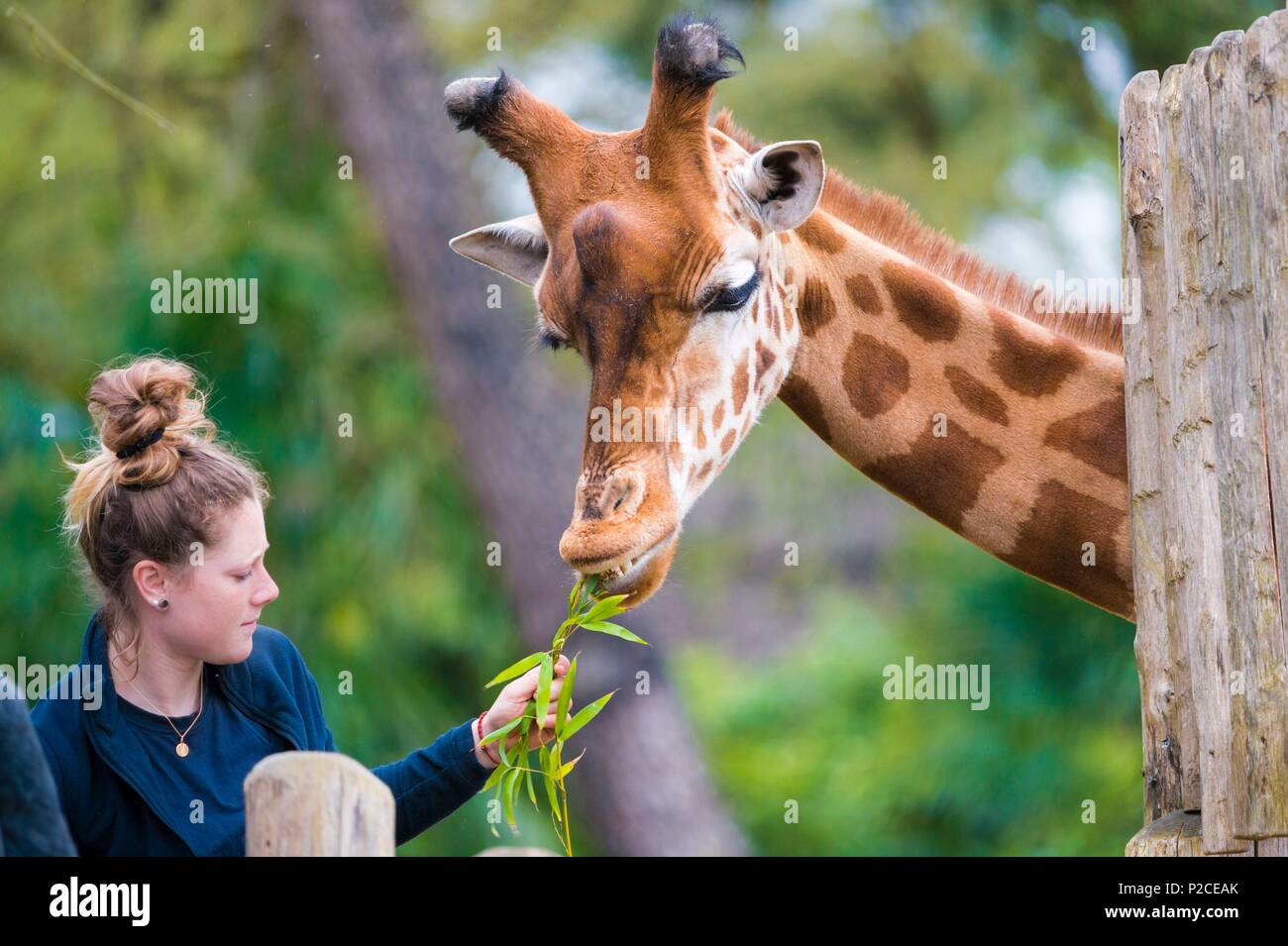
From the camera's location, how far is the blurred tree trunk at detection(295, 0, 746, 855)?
34.5 ft

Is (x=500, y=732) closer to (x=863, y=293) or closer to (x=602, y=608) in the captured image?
(x=602, y=608)

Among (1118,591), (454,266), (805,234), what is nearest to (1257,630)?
(1118,591)

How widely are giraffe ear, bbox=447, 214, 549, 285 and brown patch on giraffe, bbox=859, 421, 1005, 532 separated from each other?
51.0 inches

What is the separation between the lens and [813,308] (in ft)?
15.3

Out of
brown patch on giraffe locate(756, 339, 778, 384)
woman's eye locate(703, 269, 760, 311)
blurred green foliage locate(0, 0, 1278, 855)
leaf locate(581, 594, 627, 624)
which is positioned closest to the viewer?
leaf locate(581, 594, 627, 624)

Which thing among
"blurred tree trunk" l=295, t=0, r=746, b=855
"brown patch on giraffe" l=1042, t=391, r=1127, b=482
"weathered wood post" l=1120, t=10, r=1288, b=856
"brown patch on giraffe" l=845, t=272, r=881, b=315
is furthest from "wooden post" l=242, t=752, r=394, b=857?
"blurred tree trunk" l=295, t=0, r=746, b=855

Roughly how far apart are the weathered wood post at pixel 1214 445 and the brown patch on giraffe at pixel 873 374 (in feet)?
2.90

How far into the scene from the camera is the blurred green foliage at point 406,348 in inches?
434

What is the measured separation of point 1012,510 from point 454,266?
751 cm

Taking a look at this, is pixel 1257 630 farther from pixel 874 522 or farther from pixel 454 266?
pixel 874 522

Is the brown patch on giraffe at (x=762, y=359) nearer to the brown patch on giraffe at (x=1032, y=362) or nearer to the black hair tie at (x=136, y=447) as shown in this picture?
the brown patch on giraffe at (x=1032, y=362)

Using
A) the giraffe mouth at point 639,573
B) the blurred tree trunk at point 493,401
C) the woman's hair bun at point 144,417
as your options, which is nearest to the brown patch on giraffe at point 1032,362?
the giraffe mouth at point 639,573

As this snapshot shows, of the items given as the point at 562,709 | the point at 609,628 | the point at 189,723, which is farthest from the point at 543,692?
the point at 189,723

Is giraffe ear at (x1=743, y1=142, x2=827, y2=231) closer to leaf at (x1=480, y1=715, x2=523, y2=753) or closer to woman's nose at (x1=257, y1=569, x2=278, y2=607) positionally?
leaf at (x1=480, y1=715, x2=523, y2=753)
